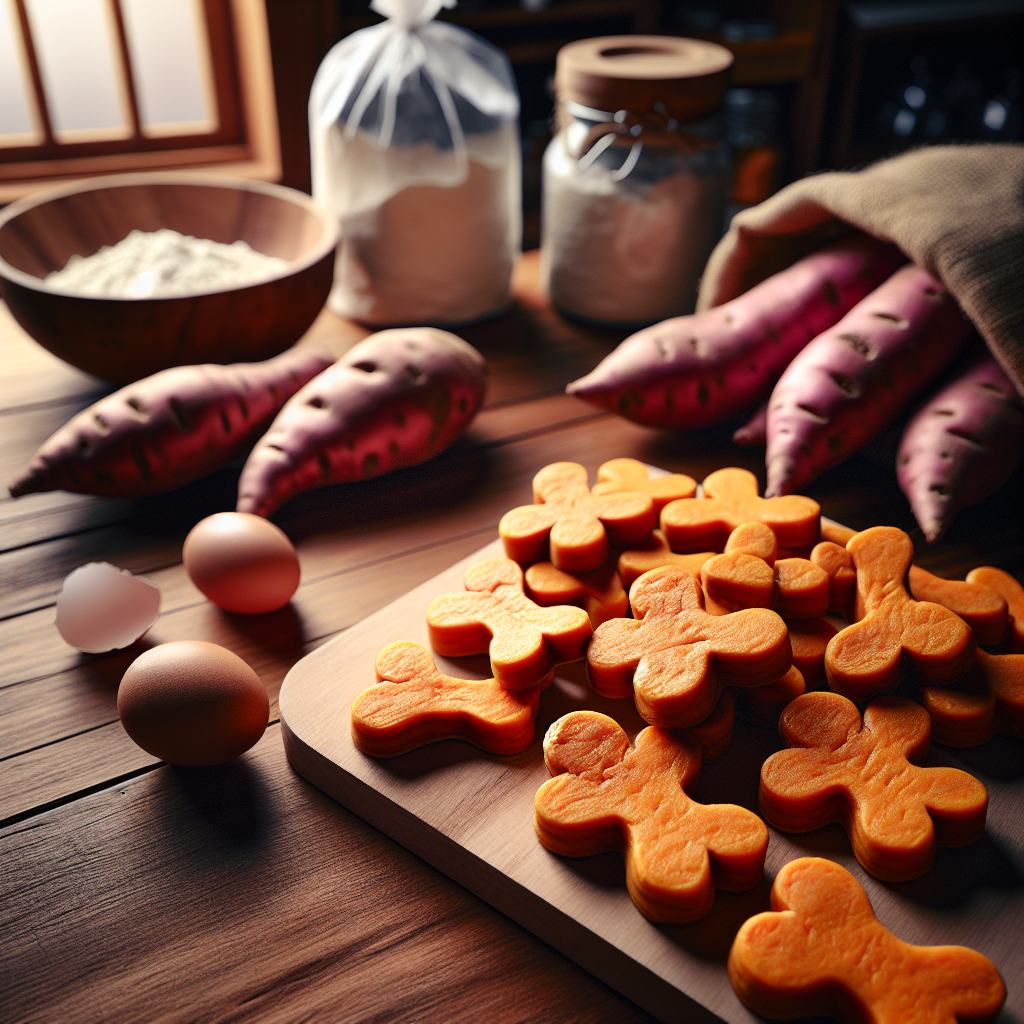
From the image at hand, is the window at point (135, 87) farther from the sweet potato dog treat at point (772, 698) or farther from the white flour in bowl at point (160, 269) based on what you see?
the sweet potato dog treat at point (772, 698)

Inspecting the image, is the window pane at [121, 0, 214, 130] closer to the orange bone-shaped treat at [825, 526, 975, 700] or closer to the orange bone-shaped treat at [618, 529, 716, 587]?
the orange bone-shaped treat at [618, 529, 716, 587]

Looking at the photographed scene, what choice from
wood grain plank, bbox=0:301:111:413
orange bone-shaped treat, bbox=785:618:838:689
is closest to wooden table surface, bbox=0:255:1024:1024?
wood grain plank, bbox=0:301:111:413

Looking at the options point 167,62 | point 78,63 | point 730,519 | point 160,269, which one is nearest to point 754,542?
point 730,519

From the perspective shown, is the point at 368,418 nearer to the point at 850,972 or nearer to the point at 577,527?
the point at 577,527

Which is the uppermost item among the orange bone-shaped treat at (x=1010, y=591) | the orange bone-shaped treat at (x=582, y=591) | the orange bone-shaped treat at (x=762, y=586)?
the orange bone-shaped treat at (x=762, y=586)

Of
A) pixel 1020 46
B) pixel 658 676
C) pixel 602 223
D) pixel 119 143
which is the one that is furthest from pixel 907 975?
pixel 1020 46

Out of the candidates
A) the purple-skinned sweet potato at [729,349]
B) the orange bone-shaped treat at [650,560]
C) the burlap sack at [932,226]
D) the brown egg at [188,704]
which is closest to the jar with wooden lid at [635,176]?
the burlap sack at [932,226]
